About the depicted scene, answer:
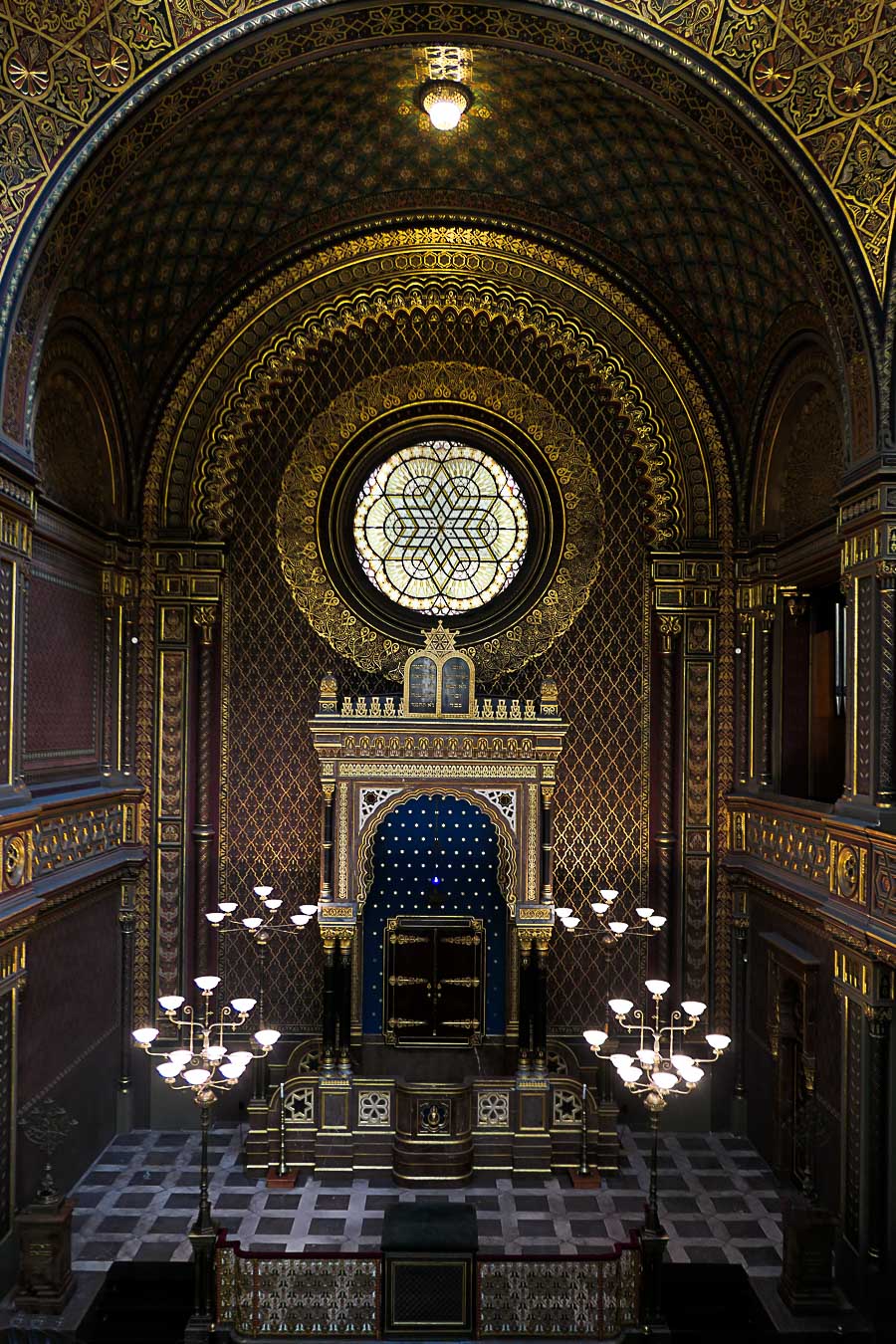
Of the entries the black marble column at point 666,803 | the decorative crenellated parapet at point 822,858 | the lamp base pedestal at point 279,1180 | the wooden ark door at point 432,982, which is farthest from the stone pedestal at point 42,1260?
the black marble column at point 666,803

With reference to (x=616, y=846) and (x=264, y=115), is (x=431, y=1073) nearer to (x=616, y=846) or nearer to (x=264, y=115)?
(x=616, y=846)

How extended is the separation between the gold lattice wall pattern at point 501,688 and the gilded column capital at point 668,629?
281 millimetres

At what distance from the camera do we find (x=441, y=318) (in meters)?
13.2

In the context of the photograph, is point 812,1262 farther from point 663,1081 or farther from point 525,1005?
point 525,1005

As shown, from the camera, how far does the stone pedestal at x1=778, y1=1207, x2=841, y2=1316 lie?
8797 millimetres

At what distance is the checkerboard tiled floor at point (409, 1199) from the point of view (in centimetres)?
977

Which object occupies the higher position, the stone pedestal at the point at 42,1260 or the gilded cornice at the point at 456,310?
the gilded cornice at the point at 456,310

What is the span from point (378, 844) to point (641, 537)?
5.11m

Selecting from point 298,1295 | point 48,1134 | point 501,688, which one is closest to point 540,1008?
point 501,688

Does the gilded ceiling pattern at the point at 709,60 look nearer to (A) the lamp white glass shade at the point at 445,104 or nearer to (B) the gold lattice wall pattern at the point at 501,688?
(A) the lamp white glass shade at the point at 445,104

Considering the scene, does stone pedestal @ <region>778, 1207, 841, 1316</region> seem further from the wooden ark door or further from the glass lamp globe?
the glass lamp globe

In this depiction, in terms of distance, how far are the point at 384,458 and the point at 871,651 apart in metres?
6.66

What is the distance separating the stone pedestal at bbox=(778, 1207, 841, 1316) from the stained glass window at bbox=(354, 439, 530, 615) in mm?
7614

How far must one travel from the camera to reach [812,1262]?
8.87 m
